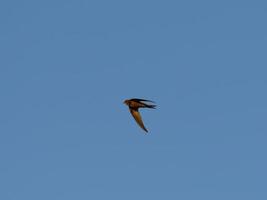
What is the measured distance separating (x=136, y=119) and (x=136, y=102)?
5.23 feet

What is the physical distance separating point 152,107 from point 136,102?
115 inches

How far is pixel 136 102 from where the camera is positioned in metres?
43.3

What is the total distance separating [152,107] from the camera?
134 ft

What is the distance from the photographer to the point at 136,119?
43156 mm

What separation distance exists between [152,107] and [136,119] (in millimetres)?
2961
